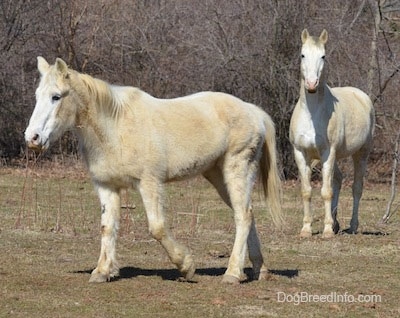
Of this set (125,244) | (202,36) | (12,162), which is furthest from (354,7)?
(125,244)

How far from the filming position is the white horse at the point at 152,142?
8.05m

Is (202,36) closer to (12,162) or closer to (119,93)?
(12,162)

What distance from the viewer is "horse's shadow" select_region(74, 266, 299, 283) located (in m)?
8.81

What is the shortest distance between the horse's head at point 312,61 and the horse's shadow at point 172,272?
3.49 m

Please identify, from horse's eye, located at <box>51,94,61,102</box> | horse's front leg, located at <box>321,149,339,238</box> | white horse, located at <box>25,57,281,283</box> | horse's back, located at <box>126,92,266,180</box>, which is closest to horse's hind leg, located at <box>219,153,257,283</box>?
white horse, located at <box>25,57,281,283</box>

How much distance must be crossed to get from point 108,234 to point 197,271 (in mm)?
1156

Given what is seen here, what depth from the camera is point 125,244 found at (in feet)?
35.8

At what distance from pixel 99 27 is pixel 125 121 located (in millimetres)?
16166

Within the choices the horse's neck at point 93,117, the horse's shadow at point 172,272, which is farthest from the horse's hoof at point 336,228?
the horse's neck at point 93,117

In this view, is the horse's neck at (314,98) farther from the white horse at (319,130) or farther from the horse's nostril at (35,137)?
the horse's nostril at (35,137)

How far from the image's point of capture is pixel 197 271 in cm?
920

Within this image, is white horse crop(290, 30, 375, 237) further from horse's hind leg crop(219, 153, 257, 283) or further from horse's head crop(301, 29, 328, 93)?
horse's hind leg crop(219, 153, 257, 283)

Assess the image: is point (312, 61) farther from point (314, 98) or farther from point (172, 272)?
point (172, 272)

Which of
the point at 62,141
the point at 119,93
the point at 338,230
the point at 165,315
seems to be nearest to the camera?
the point at 165,315
